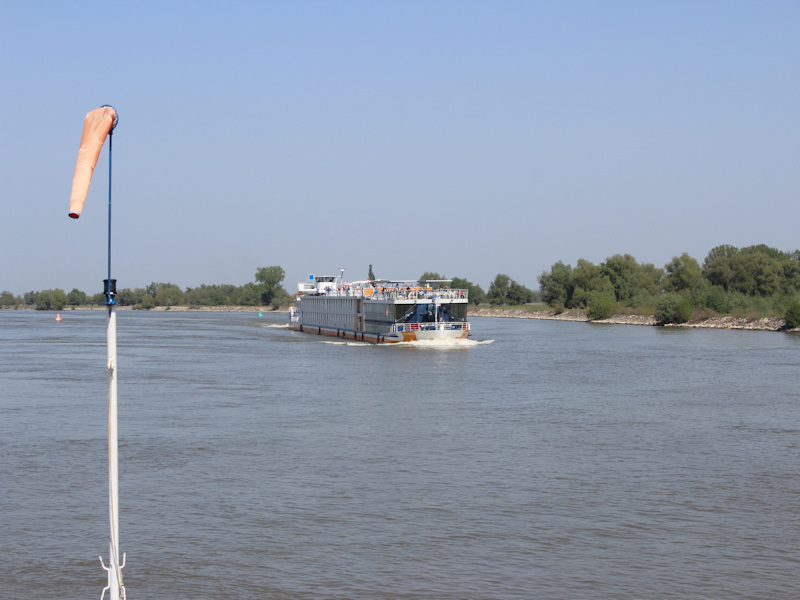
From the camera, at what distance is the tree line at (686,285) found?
101188 mm

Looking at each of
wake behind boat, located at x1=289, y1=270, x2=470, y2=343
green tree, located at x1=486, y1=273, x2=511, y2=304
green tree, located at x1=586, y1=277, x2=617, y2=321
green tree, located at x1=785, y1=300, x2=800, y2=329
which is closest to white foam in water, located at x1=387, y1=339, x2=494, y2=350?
wake behind boat, located at x1=289, y1=270, x2=470, y2=343

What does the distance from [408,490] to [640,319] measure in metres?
101

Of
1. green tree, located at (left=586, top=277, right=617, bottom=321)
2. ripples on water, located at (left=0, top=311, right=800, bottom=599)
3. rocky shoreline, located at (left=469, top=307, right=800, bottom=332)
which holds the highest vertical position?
green tree, located at (left=586, top=277, right=617, bottom=321)

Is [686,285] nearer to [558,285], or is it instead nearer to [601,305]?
[601,305]

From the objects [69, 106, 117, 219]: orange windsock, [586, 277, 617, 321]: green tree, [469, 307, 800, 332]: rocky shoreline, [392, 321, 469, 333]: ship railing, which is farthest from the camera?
[586, 277, 617, 321]: green tree

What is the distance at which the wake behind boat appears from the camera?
6284 centimetres

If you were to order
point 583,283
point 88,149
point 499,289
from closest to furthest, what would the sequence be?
point 88,149 → point 583,283 → point 499,289

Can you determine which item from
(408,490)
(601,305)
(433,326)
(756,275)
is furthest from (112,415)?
(756,275)

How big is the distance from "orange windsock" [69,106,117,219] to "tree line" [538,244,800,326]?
86.5m

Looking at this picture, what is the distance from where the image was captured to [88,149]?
7.21 meters

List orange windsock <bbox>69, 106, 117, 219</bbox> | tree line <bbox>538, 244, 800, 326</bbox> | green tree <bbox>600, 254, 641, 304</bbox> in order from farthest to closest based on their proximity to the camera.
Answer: green tree <bbox>600, 254, 641, 304</bbox> → tree line <bbox>538, 244, 800, 326</bbox> → orange windsock <bbox>69, 106, 117, 219</bbox>

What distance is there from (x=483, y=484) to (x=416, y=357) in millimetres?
35494

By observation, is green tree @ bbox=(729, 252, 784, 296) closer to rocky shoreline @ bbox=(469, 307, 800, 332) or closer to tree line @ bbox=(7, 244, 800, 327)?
tree line @ bbox=(7, 244, 800, 327)

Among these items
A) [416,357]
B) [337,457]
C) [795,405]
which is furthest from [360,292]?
[337,457]
